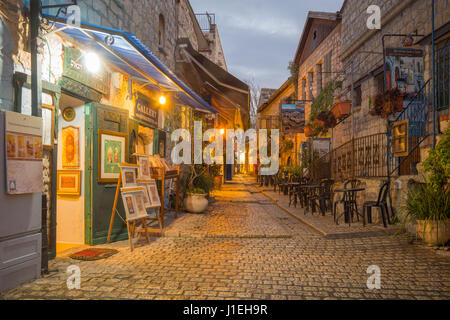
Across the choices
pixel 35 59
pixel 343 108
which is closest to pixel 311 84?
pixel 343 108

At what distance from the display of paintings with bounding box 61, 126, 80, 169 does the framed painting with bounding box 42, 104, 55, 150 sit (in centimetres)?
111

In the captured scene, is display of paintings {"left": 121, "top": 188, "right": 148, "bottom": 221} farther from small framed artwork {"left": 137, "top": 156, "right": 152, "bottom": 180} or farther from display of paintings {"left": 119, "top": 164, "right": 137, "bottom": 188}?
small framed artwork {"left": 137, "top": 156, "right": 152, "bottom": 180}

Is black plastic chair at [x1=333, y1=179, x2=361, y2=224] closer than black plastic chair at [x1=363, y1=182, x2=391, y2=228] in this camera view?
No

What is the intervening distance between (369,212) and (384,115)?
2411 millimetres

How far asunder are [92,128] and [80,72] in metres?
0.97

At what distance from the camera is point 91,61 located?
212 inches

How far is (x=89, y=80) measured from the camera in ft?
17.6

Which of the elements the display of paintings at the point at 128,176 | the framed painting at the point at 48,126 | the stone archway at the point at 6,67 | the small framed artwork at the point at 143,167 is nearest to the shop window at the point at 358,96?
the small framed artwork at the point at 143,167

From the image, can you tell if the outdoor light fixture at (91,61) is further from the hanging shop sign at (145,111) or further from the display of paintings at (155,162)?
the display of paintings at (155,162)

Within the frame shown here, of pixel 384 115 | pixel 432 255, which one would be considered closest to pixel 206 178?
pixel 384 115

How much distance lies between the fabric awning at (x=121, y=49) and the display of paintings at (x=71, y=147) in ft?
4.85

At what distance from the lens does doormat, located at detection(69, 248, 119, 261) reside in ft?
15.5

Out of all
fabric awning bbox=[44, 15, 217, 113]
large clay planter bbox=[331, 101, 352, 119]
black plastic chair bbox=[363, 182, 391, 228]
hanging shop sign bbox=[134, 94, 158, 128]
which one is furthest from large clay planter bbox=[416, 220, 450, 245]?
large clay planter bbox=[331, 101, 352, 119]
